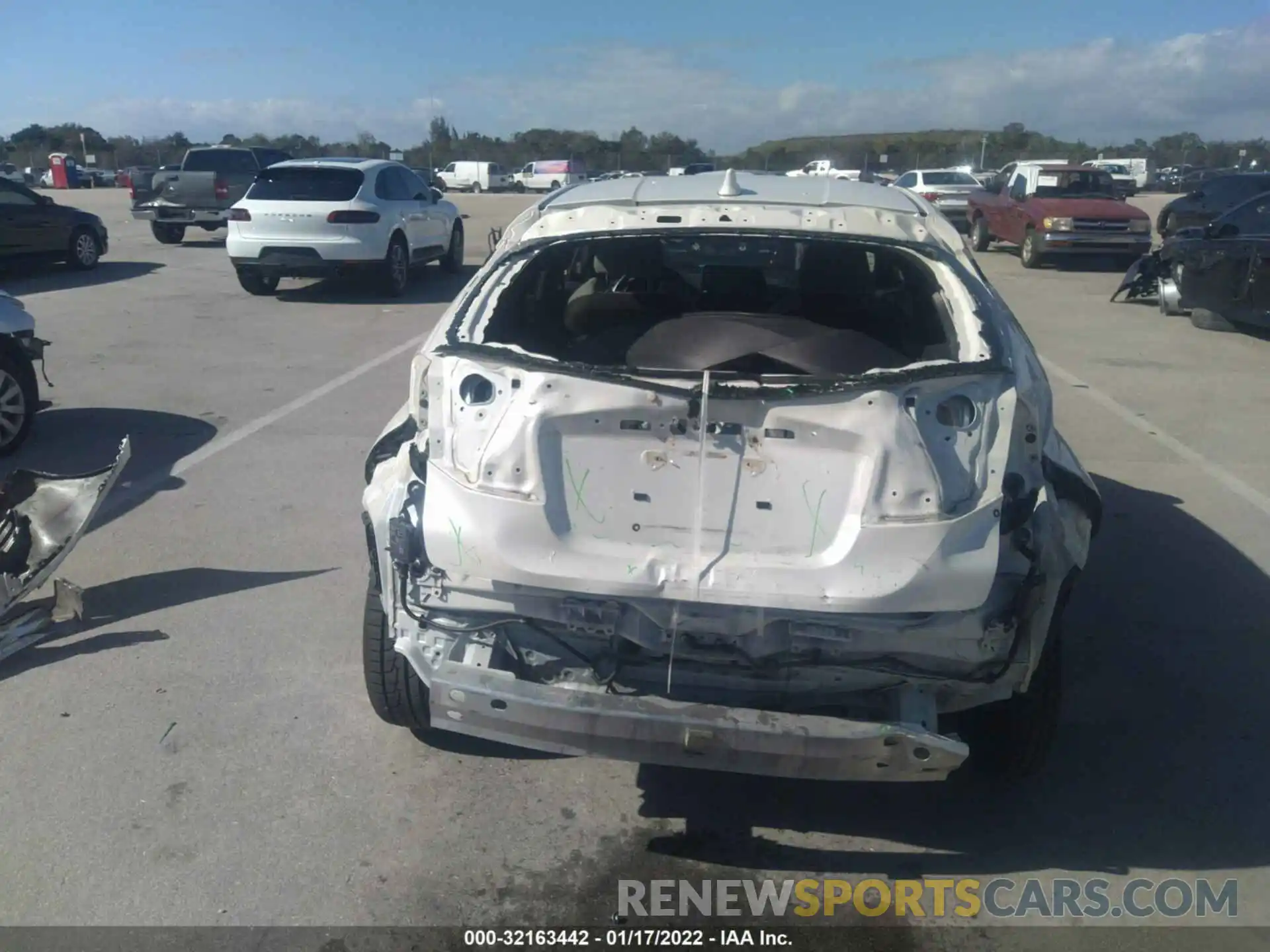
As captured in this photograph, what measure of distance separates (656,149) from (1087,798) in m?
58.7

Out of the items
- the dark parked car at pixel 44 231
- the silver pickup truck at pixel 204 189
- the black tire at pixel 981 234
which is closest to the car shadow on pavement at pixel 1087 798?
the dark parked car at pixel 44 231

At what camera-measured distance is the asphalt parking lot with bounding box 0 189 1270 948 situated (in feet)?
10.0

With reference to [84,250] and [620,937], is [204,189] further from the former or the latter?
[620,937]

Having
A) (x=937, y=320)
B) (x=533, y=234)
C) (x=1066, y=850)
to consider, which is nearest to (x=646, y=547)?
(x=533, y=234)

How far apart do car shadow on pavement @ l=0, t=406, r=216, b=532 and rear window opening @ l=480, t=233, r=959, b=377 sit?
3075mm

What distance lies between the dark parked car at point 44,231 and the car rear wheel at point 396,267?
5357 millimetres

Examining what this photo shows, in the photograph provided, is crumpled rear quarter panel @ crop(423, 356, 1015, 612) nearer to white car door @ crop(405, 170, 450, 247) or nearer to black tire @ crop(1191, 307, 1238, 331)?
black tire @ crop(1191, 307, 1238, 331)

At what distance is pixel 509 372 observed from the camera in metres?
2.91

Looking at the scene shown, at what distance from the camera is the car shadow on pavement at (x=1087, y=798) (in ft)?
10.5

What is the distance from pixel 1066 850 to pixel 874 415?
1.54 m

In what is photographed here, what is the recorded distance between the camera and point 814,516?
9.15 ft

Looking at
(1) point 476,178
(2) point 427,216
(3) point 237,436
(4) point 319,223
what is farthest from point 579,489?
(1) point 476,178

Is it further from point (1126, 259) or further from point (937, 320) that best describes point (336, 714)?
point (1126, 259)
